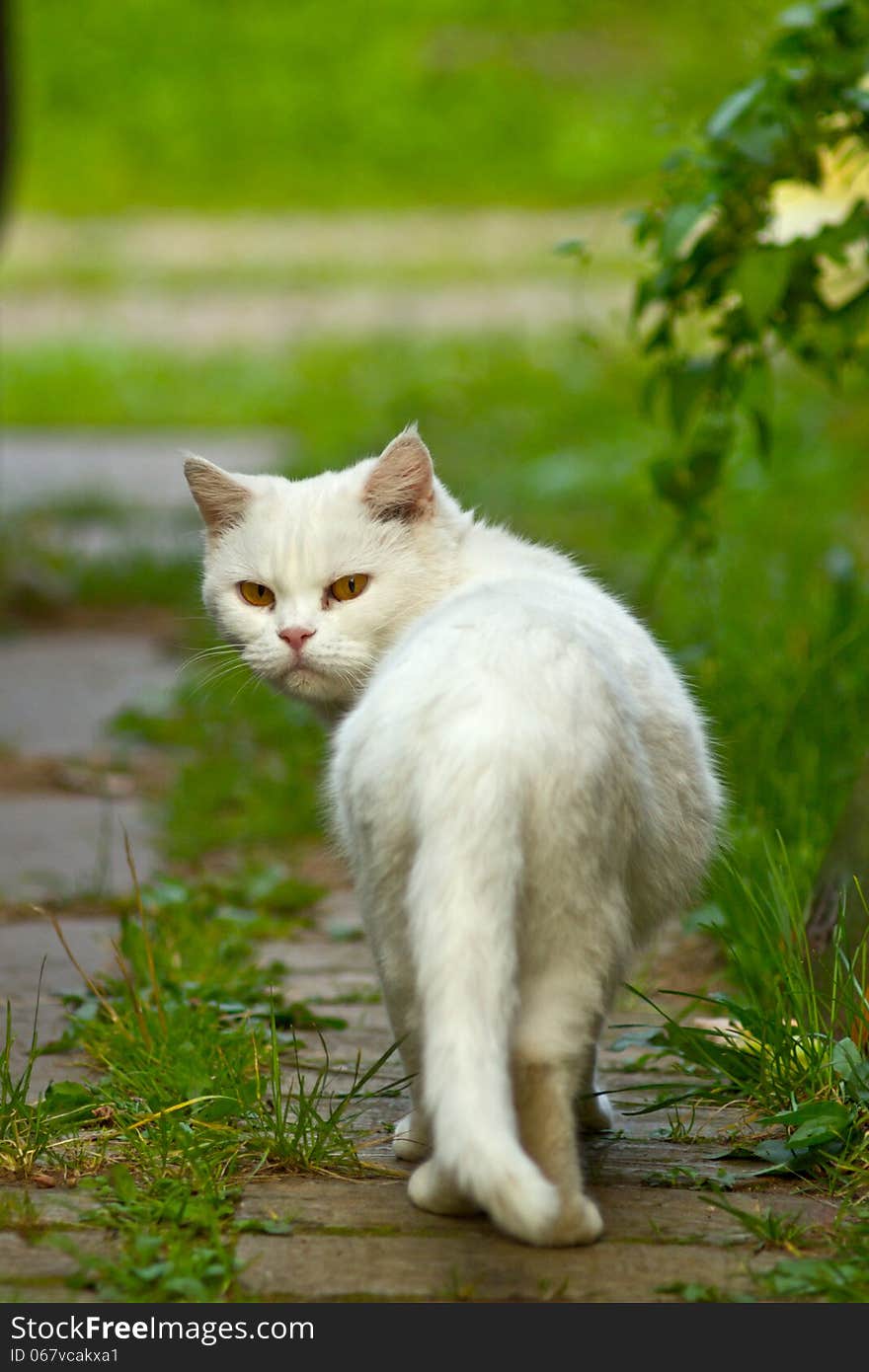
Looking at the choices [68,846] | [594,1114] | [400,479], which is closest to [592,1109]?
[594,1114]

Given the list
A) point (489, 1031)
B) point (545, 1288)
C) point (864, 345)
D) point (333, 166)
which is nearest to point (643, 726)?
point (489, 1031)

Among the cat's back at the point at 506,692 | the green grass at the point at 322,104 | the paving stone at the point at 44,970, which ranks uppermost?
the green grass at the point at 322,104

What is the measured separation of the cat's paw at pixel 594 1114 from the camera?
2514 millimetres

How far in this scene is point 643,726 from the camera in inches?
92.7

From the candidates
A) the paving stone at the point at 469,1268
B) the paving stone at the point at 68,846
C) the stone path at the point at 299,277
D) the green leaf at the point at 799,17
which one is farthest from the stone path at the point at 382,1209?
the stone path at the point at 299,277

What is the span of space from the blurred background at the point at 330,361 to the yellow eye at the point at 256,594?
17.6 inches

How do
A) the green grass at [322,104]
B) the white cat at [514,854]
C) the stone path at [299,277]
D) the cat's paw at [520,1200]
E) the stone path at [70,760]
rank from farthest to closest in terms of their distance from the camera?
the green grass at [322,104] < the stone path at [299,277] < the stone path at [70,760] < the white cat at [514,854] < the cat's paw at [520,1200]

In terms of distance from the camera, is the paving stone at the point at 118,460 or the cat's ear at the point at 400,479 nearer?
the cat's ear at the point at 400,479

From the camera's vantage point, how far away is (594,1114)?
2.53m

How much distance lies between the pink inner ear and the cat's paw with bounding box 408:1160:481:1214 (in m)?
1.06

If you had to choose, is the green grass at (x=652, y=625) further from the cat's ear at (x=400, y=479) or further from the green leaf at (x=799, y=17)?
the green leaf at (x=799, y=17)

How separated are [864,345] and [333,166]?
54.1 ft

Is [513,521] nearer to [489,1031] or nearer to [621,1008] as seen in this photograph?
[621,1008]

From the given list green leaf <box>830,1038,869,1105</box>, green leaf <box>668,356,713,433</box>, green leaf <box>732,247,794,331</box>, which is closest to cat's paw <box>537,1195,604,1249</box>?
green leaf <box>830,1038,869,1105</box>
